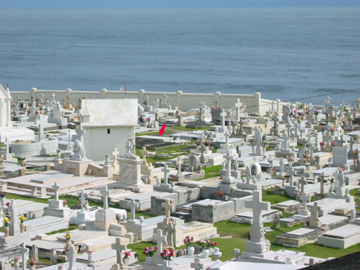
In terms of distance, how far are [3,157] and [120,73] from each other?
78174 millimetres

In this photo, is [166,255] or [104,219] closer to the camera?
[166,255]

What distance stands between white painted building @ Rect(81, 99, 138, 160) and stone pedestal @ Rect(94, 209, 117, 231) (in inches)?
389

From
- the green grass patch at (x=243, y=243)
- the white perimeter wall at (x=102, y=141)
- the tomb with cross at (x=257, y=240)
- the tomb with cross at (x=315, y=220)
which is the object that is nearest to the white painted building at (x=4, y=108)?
the white perimeter wall at (x=102, y=141)

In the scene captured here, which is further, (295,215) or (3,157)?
(3,157)

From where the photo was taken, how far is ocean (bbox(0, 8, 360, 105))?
287ft

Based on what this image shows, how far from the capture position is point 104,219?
1577 centimetres

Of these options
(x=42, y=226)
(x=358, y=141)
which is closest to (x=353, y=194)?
(x=42, y=226)

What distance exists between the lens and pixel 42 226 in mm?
16297

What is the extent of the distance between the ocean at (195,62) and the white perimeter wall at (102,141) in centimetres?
4467

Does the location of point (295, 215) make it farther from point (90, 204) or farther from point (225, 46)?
point (225, 46)

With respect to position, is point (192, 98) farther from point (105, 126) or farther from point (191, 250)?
point (191, 250)

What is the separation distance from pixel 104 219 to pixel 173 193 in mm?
3463

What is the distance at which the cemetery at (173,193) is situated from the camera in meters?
13.4

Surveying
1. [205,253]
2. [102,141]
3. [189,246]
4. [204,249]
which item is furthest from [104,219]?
[102,141]
